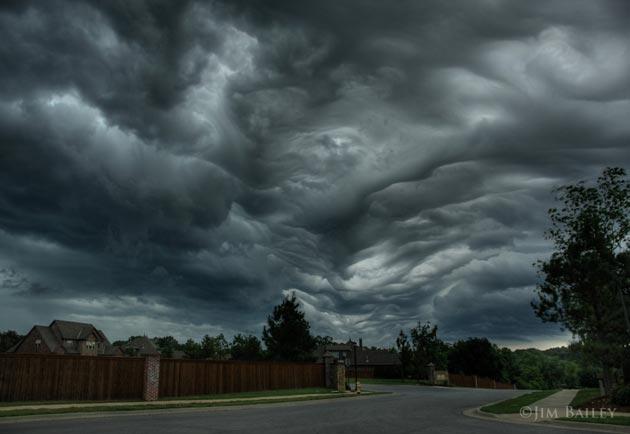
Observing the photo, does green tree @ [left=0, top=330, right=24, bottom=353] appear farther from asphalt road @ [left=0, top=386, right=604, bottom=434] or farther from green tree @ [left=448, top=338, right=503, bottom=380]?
asphalt road @ [left=0, top=386, right=604, bottom=434]

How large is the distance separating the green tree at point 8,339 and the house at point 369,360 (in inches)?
2695

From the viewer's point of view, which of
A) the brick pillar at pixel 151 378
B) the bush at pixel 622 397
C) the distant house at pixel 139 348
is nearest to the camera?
the bush at pixel 622 397

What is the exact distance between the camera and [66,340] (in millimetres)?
81875

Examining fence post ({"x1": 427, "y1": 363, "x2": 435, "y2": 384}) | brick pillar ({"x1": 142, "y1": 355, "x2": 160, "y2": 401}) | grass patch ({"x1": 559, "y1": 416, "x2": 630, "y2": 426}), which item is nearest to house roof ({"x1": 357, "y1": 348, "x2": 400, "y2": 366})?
fence post ({"x1": 427, "y1": 363, "x2": 435, "y2": 384})

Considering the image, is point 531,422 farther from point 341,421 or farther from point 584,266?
point 584,266

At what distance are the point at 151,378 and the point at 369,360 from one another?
78910 millimetres

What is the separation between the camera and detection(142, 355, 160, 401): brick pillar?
30.6 m

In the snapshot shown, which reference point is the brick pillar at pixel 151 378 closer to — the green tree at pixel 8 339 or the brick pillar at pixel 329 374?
the brick pillar at pixel 329 374

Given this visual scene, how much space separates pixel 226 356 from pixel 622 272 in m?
79.0

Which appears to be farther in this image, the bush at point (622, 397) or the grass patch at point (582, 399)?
the grass patch at point (582, 399)

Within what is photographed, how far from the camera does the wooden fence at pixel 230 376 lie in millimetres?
33469

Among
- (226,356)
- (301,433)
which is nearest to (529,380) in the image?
(226,356)

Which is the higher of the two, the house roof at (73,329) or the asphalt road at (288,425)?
the house roof at (73,329)

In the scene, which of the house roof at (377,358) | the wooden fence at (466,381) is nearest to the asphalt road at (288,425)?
the wooden fence at (466,381)
